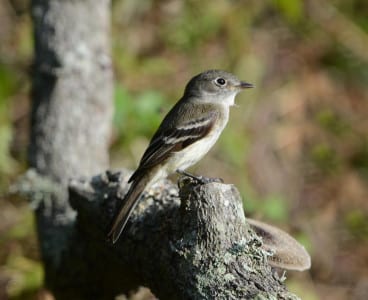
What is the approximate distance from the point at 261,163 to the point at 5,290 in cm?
304

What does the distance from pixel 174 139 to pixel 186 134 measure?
80mm

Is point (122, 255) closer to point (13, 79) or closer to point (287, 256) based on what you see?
point (287, 256)

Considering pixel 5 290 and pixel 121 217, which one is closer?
pixel 121 217

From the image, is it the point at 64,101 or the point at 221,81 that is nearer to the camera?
the point at 221,81

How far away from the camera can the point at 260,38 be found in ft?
32.6

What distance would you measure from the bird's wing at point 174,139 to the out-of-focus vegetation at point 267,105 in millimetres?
1921

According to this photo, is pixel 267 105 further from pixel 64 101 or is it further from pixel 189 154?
pixel 189 154

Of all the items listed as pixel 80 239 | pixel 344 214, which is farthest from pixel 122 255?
pixel 344 214

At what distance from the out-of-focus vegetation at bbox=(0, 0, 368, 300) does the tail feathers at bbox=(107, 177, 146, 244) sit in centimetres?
243

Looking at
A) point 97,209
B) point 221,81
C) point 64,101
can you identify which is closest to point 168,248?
point 97,209

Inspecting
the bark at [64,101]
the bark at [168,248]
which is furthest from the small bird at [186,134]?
the bark at [64,101]

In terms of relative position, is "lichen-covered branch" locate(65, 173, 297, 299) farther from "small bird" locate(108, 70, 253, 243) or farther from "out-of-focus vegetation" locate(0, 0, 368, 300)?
"out-of-focus vegetation" locate(0, 0, 368, 300)

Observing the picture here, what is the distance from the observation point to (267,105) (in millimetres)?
9328

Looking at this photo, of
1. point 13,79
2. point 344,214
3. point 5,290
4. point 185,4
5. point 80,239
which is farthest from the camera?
point 185,4
